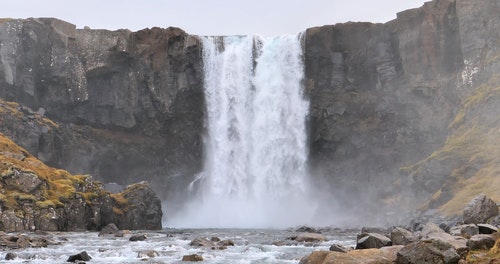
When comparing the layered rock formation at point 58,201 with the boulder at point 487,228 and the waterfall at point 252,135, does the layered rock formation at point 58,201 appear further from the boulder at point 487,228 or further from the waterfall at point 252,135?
the boulder at point 487,228

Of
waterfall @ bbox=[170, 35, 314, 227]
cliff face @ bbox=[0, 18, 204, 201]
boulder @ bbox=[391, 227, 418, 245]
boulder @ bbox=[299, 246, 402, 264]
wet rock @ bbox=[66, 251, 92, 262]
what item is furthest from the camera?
waterfall @ bbox=[170, 35, 314, 227]

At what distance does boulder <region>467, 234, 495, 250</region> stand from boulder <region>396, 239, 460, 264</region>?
50.2 inches

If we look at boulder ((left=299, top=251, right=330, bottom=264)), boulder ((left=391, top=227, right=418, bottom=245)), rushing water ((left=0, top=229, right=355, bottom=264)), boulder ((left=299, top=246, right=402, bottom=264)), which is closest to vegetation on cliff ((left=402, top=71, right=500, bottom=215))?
rushing water ((left=0, top=229, right=355, bottom=264))

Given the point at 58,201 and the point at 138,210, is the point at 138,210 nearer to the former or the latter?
the point at 138,210

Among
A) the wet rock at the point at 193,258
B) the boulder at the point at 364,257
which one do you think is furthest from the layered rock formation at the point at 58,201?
the boulder at the point at 364,257

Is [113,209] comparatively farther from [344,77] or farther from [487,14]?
[487,14]

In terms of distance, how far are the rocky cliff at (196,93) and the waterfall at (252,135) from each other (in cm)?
255

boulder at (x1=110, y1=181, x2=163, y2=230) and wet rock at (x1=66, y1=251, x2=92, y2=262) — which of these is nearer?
wet rock at (x1=66, y1=251, x2=92, y2=262)

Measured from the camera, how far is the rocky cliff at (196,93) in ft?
260

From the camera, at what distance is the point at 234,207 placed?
80.6 metres

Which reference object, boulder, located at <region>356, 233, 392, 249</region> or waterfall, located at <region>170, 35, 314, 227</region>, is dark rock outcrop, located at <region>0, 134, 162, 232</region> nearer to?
waterfall, located at <region>170, 35, 314, 227</region>

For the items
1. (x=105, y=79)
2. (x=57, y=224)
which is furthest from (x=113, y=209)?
(x=105, y=79)

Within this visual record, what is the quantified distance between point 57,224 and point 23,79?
117ft

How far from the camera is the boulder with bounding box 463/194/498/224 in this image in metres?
30.9
